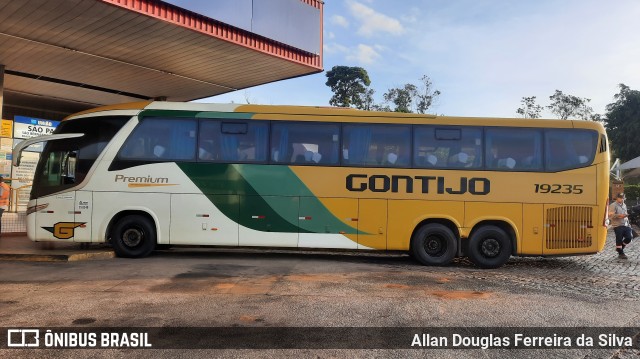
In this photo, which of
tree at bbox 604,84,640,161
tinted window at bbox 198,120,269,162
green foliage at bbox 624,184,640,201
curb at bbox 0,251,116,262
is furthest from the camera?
tree at bbox 604,84,640,161

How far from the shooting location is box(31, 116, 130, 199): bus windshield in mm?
9852

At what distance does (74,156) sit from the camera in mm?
9859

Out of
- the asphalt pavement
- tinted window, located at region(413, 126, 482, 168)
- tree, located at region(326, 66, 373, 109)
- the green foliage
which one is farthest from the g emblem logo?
tree, located at region(326, 66, 373, 109)

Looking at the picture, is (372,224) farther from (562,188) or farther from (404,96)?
(404,96)

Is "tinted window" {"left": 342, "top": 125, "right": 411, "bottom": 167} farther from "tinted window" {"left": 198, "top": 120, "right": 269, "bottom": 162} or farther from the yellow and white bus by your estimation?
"tinted window" {"left": 198, "top": 120, "right": 269, "bottom": 162}

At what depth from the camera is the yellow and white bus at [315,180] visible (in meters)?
9.70

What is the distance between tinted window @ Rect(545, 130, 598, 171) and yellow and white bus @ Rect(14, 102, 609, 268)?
0.02 meters

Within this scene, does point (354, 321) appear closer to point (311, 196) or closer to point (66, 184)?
point (311, 196)

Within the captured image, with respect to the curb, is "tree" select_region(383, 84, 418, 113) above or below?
above

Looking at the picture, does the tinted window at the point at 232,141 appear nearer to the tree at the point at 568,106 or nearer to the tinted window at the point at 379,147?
the tinted window at the point at 379,147

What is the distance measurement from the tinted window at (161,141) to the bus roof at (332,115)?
0.29 metres

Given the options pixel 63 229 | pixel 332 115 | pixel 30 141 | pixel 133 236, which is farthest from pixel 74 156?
pixel 332 115

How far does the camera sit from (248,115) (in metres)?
10.0

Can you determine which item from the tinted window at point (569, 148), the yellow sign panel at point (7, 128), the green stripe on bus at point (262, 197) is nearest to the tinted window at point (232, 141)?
the green stripe on bus at point (262, 197)
